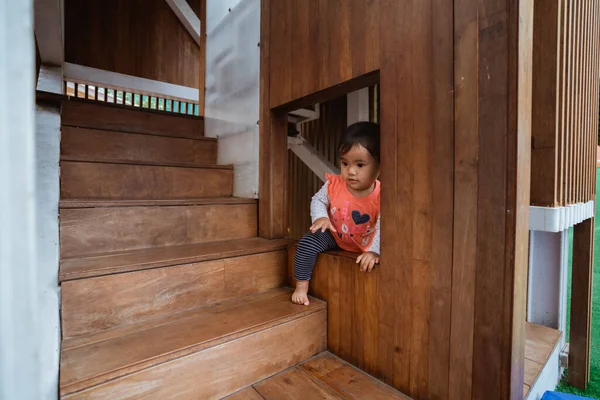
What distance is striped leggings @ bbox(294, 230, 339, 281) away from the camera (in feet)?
4.06

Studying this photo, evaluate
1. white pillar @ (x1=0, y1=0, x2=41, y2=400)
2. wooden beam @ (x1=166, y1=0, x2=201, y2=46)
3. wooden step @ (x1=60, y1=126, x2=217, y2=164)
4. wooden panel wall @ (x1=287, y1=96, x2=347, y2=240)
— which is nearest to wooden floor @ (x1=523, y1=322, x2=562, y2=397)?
white pillar @ (x1=0, y1=0, x2=41, y2=400)

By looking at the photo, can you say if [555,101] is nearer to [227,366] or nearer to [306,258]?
[306,258]

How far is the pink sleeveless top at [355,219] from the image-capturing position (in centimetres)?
126

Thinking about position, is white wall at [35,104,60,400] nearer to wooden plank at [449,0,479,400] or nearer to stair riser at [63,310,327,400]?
stair riser at [63,310,327,400]

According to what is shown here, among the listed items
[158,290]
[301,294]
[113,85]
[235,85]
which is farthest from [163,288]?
[113,85]

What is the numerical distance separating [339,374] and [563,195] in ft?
3.49

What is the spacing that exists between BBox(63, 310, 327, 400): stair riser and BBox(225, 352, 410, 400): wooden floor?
32 millimetres

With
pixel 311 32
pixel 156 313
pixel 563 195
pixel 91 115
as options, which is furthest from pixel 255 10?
pixel 563 195

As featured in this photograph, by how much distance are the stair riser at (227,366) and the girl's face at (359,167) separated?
53 centimetres

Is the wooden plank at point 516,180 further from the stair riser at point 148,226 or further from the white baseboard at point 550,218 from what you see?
the stair riser at point 148,226

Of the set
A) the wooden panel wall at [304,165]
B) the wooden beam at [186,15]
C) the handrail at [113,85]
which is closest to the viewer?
the handrail at [113,85]

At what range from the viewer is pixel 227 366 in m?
0.96

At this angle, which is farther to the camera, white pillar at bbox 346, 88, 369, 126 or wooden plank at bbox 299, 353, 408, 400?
white pillar at bbox 346, 88, 369, 126

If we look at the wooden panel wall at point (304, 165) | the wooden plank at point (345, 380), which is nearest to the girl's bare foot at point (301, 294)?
the wooden plank at point (345, 380)
